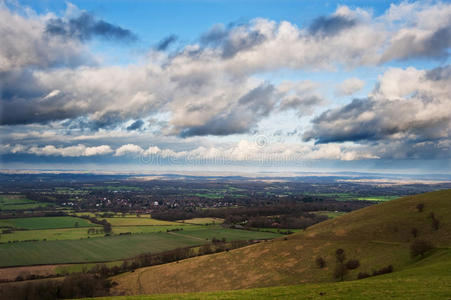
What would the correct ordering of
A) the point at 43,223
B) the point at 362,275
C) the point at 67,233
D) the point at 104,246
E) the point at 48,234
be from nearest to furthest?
1. the point at 362,275
2. the point at 104,246
3. the point at 48,234
4. the point at 67,233
5. the point at 43,223

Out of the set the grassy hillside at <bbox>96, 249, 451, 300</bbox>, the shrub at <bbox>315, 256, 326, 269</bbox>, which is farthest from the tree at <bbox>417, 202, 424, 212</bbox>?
the grassy hillside at <bbox>96, 249, 451, 300</bbox>

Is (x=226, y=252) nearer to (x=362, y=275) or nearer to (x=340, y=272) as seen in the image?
(x=340, y=272)

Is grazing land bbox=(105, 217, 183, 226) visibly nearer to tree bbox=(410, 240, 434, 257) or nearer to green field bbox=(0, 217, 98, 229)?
green field bbox=(0, 217, 98, 229)

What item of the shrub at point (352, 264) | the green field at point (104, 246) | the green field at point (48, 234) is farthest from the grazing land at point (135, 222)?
the shrub at point (352, 264)

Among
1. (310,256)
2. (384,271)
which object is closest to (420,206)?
(310,256)

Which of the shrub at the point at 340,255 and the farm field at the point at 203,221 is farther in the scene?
the farm field at the point at 203,221

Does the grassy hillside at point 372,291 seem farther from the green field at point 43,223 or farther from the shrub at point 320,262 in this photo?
the green field at point 43,223
